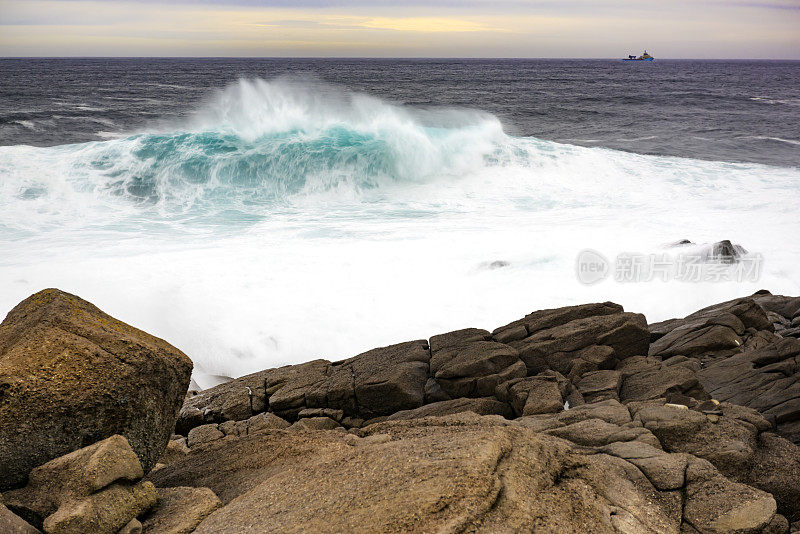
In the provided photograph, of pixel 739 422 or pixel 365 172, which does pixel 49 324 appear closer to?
pixel 739 422

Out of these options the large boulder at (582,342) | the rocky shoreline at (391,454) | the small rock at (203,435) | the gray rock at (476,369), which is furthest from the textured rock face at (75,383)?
the large boulder at (582,342)

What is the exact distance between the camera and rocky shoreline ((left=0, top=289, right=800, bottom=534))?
9.48ft

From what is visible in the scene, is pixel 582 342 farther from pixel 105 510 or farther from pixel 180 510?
pixel 105 510

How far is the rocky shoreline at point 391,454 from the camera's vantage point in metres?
2.89

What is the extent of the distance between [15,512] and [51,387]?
2.29 ft

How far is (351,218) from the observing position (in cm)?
1603

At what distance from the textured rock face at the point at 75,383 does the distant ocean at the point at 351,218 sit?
15.4 ft

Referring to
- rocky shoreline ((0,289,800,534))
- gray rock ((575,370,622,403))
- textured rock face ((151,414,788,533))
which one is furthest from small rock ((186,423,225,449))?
gray rock ((575,370,622,403))

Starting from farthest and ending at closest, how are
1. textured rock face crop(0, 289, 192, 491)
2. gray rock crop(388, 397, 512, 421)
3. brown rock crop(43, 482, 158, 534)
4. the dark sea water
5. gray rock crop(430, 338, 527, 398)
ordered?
the dark sea water < gray rock crop(430, 338, 527, 398) < gray rock crop(388, 397, 512, 421) < textured rock face crop(0, 289, 192, 491) < brown rock crop(43, 482, 158, 534)

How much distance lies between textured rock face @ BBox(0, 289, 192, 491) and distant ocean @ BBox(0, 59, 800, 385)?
4697 mm

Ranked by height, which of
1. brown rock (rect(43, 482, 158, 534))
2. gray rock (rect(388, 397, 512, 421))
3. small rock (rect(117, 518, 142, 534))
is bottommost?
gray rock (rect(388, 397, 512, 421))

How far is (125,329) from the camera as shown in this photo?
4242mm

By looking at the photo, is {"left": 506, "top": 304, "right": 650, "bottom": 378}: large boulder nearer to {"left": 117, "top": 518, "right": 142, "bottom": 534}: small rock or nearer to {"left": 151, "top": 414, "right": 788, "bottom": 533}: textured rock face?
{"left": 151, "top": 414, "right": 788, "bottom": 533}: textured rock face

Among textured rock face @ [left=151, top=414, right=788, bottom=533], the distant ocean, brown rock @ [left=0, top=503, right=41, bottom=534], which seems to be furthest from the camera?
the distant ocean
